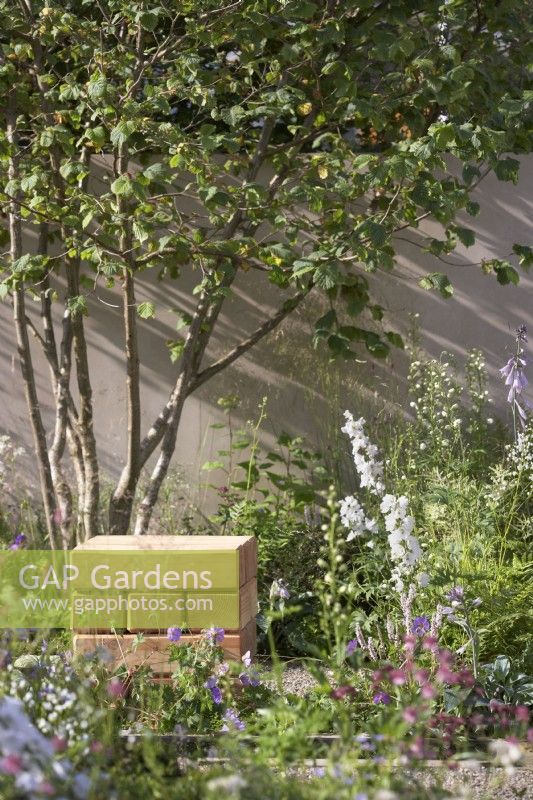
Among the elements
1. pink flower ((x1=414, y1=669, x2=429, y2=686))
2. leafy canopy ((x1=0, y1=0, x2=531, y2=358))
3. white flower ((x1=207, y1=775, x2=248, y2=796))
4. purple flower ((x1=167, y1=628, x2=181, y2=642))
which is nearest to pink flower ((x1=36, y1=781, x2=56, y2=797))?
white flower ((x1=207, y1=775, x2=248, y2=796))

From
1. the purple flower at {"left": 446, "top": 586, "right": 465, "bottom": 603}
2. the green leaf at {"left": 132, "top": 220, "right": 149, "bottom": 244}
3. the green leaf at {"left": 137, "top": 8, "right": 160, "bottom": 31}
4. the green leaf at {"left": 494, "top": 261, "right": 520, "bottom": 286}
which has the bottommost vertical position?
the purple flower at {"left": 446, "top": 586, "right": 465, "bottom": 603}

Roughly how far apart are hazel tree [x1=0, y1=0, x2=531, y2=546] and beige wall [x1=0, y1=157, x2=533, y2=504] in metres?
0.11

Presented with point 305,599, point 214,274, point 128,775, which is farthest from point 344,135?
point 128,775

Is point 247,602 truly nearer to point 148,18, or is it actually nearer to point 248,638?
point 248,638

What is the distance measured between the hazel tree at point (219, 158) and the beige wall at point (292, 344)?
0.35 ft

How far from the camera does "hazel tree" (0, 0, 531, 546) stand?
13.0 ft

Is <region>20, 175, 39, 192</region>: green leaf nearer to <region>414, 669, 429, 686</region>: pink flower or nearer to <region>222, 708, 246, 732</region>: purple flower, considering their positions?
<region>222, 708, 246, 732</region>: purple flower

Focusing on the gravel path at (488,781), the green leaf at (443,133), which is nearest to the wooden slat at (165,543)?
the gravel path at (488,781)

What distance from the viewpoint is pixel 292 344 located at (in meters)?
5.21

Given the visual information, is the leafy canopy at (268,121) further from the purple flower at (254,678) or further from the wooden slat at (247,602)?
the purple flower at (254,678)

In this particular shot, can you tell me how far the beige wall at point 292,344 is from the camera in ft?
17.1

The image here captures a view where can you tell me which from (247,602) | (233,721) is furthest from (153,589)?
(233,721)

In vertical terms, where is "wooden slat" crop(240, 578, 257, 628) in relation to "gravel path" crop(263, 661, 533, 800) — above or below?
below

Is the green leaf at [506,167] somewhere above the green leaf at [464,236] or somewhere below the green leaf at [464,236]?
above
